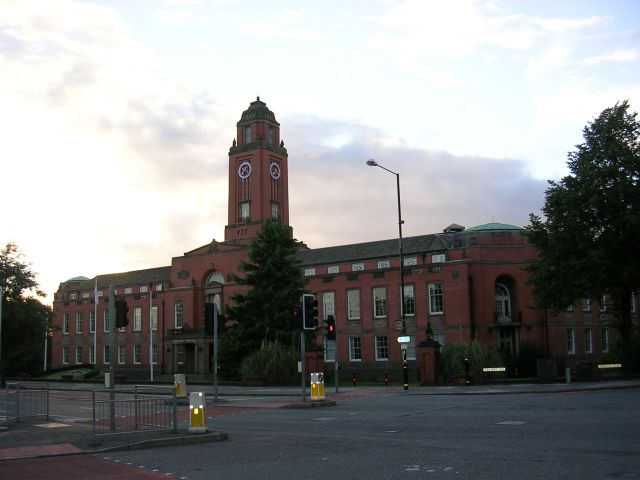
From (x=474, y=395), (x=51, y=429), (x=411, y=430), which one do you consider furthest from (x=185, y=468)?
(x=474, y=395)

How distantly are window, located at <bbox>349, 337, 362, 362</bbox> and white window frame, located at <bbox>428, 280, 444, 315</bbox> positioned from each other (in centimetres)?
778

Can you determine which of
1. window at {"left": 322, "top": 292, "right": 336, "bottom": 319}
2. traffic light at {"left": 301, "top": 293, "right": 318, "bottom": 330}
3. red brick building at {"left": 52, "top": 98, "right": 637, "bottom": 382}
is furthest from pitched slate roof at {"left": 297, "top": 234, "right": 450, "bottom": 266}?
traffic light at {"left": 301, "top": 293, "right": 318, "bottom": 330}

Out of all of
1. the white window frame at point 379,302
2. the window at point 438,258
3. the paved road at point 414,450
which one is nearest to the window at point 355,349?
the white window frame at point 379,302

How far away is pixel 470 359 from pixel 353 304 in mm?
21344

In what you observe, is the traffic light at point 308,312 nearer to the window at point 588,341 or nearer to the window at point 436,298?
the window at point 436,298

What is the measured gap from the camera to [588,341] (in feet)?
200

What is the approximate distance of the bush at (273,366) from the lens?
45750mm

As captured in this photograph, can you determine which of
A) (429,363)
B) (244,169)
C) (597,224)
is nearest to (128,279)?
(244,169)

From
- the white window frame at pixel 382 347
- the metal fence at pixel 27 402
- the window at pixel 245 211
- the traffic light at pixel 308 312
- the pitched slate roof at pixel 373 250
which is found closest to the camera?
the metal fence at pixel 27 402

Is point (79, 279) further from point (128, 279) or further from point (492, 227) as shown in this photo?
point (492, 227)

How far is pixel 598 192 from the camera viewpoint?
131 feet

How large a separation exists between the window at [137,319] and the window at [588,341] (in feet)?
157

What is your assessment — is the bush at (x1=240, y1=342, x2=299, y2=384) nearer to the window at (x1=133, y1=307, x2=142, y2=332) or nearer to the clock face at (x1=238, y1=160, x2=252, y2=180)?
the clock face at (x1=238, y1=160, x2=252, y2=180)

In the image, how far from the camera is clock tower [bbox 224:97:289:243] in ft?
248
